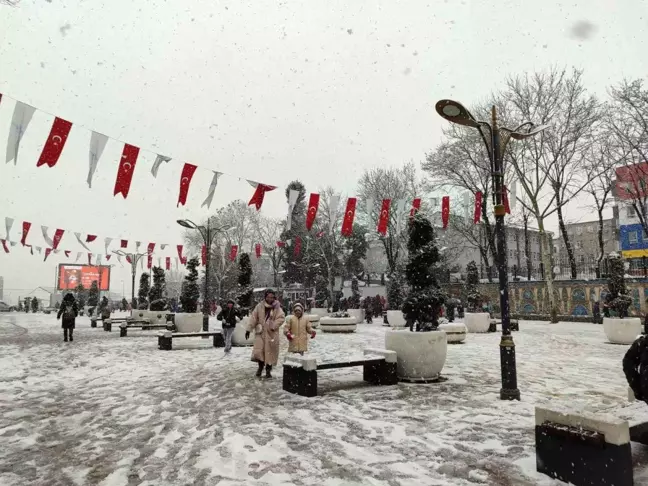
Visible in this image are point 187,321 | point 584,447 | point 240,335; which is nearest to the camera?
point 584,447

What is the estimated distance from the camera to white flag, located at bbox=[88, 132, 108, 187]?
1035 centimetres

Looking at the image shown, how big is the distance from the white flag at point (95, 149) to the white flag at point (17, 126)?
5.10 feet

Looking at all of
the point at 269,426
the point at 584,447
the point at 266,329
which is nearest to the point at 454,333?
the point at 266,329

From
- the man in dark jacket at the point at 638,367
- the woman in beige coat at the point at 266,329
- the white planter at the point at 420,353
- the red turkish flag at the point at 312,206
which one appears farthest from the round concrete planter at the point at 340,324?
the man in dark jacket at the point at 638,367

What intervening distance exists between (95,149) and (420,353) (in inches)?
347

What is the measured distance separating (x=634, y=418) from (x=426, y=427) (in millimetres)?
2215

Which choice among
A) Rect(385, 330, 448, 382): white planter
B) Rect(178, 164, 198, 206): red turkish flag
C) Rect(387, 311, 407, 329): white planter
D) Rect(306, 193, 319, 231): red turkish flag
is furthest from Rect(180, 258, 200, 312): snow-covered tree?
Rect(385, 330, 448, 382): white planter

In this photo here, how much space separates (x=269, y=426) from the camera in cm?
544

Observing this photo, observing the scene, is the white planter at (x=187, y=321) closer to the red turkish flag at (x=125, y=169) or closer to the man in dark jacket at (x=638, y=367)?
the red turkish flag at (x=125, y=169)

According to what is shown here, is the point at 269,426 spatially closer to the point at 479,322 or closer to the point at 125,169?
the point at 125,169

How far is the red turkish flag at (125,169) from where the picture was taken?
11188 mm

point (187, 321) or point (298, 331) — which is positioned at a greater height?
point (298, 331)

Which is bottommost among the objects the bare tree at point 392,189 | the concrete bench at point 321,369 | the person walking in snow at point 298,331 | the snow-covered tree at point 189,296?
the concrete bench at point 321,369

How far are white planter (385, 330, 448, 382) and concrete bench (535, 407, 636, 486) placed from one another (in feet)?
13.8
